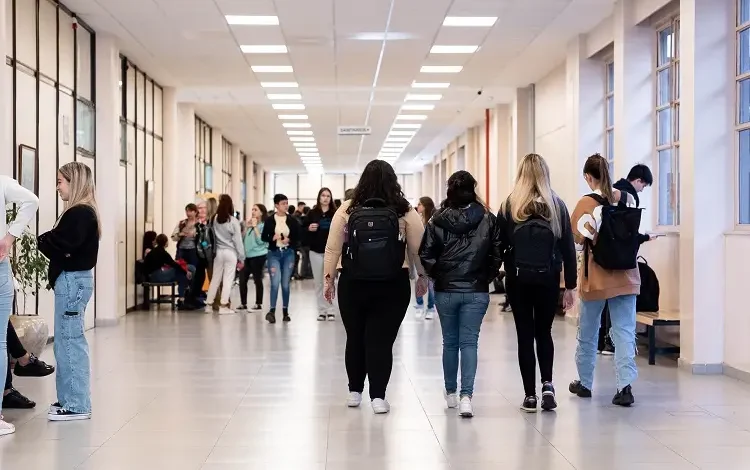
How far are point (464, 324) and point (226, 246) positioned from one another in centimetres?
836

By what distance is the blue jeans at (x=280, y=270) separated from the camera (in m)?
13.3

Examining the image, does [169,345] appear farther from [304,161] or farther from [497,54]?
[304,161]

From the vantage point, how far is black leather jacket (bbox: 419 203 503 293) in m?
6.33

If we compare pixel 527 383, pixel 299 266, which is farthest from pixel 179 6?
pixel 299 266

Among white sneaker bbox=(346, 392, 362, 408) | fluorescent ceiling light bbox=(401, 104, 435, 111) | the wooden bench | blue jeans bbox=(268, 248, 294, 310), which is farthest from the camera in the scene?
fluorescent ceiling light bbox=(401, 104, 435, 111)

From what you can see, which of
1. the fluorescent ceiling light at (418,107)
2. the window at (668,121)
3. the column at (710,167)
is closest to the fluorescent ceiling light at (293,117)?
the fluorescent ceiling light at (418,107)

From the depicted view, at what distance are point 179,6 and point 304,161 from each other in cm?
2632

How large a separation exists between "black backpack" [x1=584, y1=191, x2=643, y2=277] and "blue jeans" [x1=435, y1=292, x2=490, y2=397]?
95cm

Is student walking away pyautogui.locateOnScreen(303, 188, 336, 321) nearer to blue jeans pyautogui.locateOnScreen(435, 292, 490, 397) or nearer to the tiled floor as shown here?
the tiled floor

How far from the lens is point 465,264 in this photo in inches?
249

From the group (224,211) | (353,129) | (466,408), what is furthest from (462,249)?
(353,129)

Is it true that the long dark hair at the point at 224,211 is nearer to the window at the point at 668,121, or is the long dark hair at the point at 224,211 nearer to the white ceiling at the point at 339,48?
the white ceiling at the point at 339,48

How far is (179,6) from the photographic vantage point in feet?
36.8

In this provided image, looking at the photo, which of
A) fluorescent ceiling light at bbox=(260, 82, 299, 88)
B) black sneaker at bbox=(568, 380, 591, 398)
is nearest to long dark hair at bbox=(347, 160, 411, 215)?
black sneaker at bbox=(568, 380, 591, 398)
